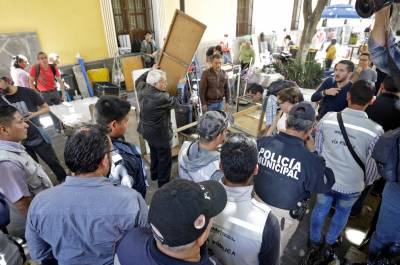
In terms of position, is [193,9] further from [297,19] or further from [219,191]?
[219,191]

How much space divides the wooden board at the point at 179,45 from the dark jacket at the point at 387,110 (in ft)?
8.27

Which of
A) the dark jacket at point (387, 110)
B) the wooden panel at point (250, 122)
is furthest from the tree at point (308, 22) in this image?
the dark jacket at point (387, 110)

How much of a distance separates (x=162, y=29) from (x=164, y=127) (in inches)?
268

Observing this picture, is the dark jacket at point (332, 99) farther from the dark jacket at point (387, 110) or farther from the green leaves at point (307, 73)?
the green leaves at point (307, 73)

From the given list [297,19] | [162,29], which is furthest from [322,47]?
[162,29]

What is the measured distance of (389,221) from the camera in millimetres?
2361

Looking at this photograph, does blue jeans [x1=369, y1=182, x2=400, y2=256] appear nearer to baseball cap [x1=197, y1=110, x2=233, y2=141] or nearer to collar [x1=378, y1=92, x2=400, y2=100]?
collar [x1=378, y1=92, x2=400, y2=100]

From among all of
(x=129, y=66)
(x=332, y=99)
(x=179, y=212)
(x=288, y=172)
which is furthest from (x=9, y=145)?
(x=129, y=66)

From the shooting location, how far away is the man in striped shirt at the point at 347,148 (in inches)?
93.1

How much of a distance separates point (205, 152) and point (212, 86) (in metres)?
2.97

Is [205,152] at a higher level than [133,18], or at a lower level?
lower

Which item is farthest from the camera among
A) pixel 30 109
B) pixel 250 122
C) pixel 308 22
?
pixel 308 22

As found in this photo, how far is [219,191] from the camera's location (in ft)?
4.18

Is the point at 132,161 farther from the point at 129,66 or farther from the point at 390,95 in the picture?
the point at 129,66
